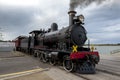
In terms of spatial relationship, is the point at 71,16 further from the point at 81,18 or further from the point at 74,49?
the point at 74,49

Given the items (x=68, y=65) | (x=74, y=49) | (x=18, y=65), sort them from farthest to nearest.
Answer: (x=18, y=65), (x=68, y=65), (x=74, y=49)

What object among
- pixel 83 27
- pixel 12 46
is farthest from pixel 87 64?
pixel 12 46

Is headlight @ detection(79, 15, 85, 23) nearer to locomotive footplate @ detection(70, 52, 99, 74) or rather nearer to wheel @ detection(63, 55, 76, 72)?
locomotive footplate @ detection(70, 52, 99, 74)

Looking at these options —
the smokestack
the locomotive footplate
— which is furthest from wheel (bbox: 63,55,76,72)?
the smokestack

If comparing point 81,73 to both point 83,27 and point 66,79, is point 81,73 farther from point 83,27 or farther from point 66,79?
point 83,27

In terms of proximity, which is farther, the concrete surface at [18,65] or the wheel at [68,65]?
the concrete surface at [18,65]

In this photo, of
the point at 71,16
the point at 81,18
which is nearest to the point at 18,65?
the point at 71,16

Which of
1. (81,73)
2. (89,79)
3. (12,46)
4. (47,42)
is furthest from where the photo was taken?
(12,46)

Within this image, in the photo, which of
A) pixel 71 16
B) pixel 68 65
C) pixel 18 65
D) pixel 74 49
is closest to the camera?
pixel 74 49

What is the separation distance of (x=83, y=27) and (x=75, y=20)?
0.85m

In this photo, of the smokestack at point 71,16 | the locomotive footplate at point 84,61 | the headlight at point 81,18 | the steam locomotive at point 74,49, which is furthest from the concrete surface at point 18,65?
the headlight at point 81,18

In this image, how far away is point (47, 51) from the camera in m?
16.2

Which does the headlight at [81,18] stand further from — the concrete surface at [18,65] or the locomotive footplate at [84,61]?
the concrete surface at [18,65]

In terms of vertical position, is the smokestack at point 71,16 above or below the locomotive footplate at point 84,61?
above
